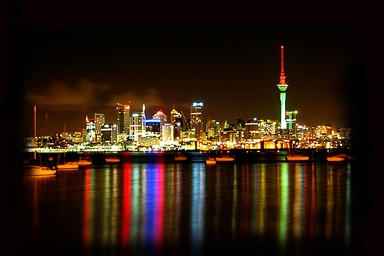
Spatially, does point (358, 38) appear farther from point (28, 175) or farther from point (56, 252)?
point (28, 175)

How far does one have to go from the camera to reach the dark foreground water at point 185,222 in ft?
13.8

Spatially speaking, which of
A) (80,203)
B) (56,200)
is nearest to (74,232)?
(80,203)

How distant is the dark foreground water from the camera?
420 centimetres

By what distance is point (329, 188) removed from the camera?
10.5 m

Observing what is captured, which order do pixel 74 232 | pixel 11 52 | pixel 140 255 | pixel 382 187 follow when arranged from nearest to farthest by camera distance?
pixel 11 52 < pixel 382 187 < pixel 140 255 < pixel 74 232

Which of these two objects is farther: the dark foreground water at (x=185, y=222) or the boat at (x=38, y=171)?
the boat at (x=38, y=171)

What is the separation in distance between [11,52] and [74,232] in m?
2.76

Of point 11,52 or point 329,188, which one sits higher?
point 11,52

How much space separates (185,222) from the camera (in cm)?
589

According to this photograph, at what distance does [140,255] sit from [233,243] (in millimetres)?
872

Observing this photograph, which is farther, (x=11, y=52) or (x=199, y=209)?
(x=199, y=209)

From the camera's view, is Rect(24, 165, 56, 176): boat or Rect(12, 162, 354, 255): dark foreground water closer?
Rect(12, 162, 354, 255): dark foreground water

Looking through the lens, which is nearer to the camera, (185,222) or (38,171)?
(185,222)

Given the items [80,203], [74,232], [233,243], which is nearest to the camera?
[233,243]
